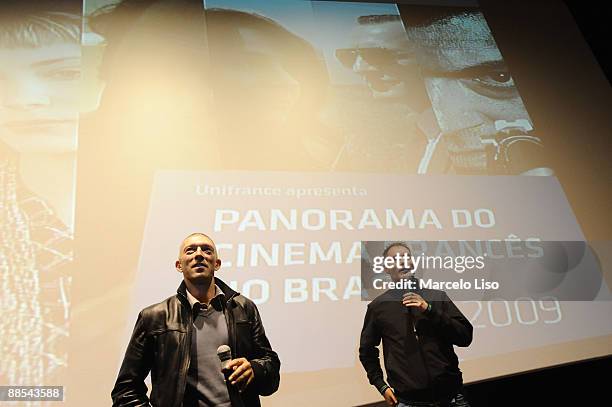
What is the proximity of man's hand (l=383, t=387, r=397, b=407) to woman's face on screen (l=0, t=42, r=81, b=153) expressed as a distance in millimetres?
1922

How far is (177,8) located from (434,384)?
2.65 metres

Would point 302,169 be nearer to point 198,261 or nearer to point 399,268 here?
point 399,268

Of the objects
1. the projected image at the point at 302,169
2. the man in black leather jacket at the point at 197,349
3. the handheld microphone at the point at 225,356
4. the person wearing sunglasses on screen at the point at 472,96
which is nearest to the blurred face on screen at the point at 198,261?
the man in black leather jacket at the point at 197,349

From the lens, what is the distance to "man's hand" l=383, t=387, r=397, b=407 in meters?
2.07

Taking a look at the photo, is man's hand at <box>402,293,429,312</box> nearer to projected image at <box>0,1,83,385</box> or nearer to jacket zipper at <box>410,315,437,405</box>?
jacket zipper at <box>410,315,437,405</box>

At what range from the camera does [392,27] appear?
3.36 metres

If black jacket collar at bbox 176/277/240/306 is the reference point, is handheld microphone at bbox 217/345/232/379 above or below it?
below

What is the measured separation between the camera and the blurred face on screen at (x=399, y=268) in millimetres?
2324

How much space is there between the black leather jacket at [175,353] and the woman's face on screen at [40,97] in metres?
1.40

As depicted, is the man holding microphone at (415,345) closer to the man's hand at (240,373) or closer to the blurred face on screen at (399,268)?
the blurred face on screen at (399,268)

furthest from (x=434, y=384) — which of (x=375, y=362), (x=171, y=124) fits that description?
(x=171, y=124)

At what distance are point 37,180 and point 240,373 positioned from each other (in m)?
1.66

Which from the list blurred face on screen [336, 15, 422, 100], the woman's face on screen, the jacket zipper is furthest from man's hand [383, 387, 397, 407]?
the woman's face on screen

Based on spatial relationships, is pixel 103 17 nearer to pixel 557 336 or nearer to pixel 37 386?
pixel 37 386
